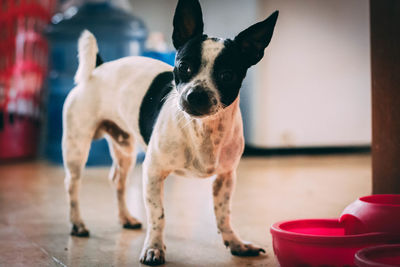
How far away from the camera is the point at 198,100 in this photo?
1.66 m

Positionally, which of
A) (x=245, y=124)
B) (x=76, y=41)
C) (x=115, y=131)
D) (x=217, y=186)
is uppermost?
(x=76, y=41)

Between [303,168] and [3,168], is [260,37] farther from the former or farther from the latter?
[3,168]

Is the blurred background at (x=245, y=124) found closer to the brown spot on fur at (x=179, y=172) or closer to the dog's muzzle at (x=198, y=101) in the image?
the brown spot on fur at (x=179, y=172)

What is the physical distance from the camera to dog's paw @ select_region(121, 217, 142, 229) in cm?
251

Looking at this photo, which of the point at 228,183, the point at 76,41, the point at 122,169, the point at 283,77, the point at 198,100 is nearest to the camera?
the point at 198,100

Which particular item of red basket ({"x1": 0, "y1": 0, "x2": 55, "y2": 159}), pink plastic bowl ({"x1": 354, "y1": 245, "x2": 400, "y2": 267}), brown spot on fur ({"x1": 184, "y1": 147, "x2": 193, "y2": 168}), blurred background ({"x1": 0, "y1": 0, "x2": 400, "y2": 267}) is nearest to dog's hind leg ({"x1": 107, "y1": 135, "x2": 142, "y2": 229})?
blurred background ({"x1": 0, "y1": 0, "x2": 400, "y2": 267})

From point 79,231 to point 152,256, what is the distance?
60 cm

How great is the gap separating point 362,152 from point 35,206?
4137 millimetres

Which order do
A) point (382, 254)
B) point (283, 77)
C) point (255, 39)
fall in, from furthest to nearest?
point (283, 77)
point (255, 39)
point (382, 254)

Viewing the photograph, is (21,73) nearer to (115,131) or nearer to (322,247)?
(115,131)

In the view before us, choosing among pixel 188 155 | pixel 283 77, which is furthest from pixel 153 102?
pixel 283 77

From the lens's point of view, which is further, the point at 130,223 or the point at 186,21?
the point at 130,223

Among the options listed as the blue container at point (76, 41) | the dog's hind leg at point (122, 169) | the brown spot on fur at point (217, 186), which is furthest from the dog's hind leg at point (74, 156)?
the blue container at point (76, 41)

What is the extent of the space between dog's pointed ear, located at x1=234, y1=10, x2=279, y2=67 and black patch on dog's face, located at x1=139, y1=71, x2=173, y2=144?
0.39 metres
